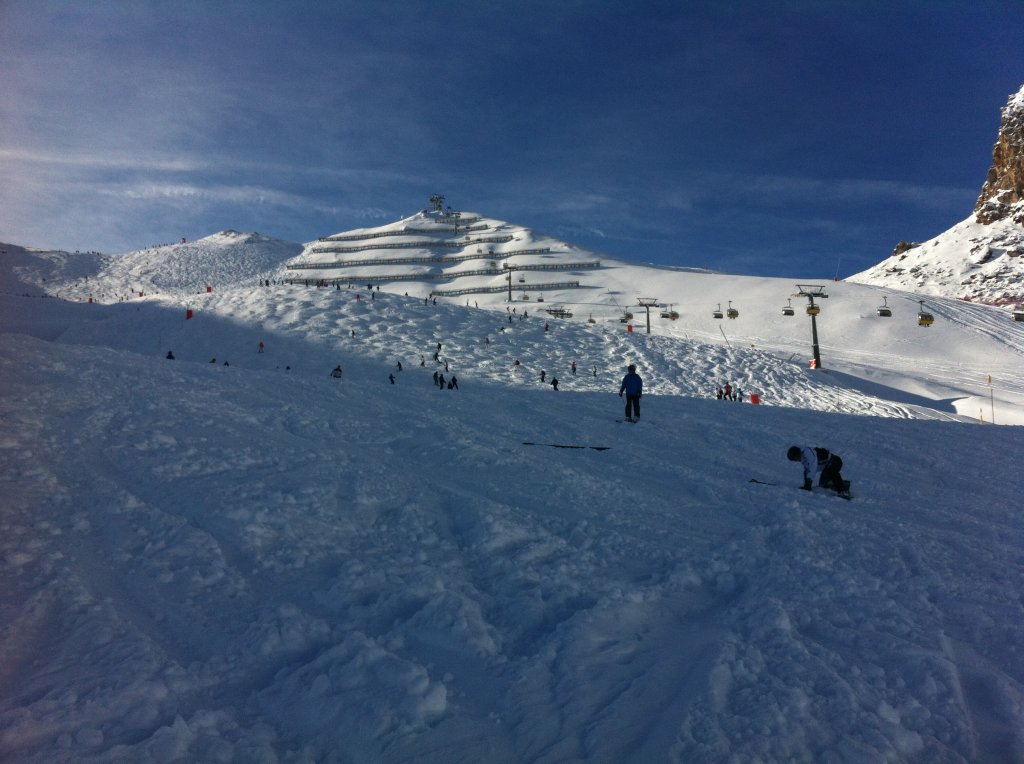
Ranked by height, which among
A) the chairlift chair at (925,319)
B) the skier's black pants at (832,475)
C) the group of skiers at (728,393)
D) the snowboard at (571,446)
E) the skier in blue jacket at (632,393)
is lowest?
the group of skiers at (728,393)

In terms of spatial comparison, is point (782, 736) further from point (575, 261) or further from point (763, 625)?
point (575, 261)

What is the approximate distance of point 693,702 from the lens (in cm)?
383

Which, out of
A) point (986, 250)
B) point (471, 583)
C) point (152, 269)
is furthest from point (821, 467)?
point (986, 250)

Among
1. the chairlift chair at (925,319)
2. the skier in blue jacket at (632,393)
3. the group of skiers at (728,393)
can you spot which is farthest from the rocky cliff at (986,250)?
the skier in blue jacket at (632,393)

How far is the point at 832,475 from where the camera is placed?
8.68 metres

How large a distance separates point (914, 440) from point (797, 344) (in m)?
35.4

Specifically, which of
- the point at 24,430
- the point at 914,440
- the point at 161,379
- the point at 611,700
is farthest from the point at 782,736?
the point at 161,379

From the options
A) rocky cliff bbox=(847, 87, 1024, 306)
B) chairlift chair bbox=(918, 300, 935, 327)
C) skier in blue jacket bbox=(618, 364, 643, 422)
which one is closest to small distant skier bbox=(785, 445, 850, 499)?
skier in blue jacket bbox=(618, 364, 643, 422)

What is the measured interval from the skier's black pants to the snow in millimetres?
346

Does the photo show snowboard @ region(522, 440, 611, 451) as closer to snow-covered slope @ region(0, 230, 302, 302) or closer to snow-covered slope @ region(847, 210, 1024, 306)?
snow-covered slope @ region(0, 230, 302, 302)

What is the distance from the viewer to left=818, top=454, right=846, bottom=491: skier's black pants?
8.63 m

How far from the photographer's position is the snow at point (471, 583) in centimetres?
359

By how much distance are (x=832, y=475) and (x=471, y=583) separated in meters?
6.43

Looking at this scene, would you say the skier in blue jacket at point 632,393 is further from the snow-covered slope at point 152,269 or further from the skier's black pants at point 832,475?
the snow-covered slope at point 152,269
